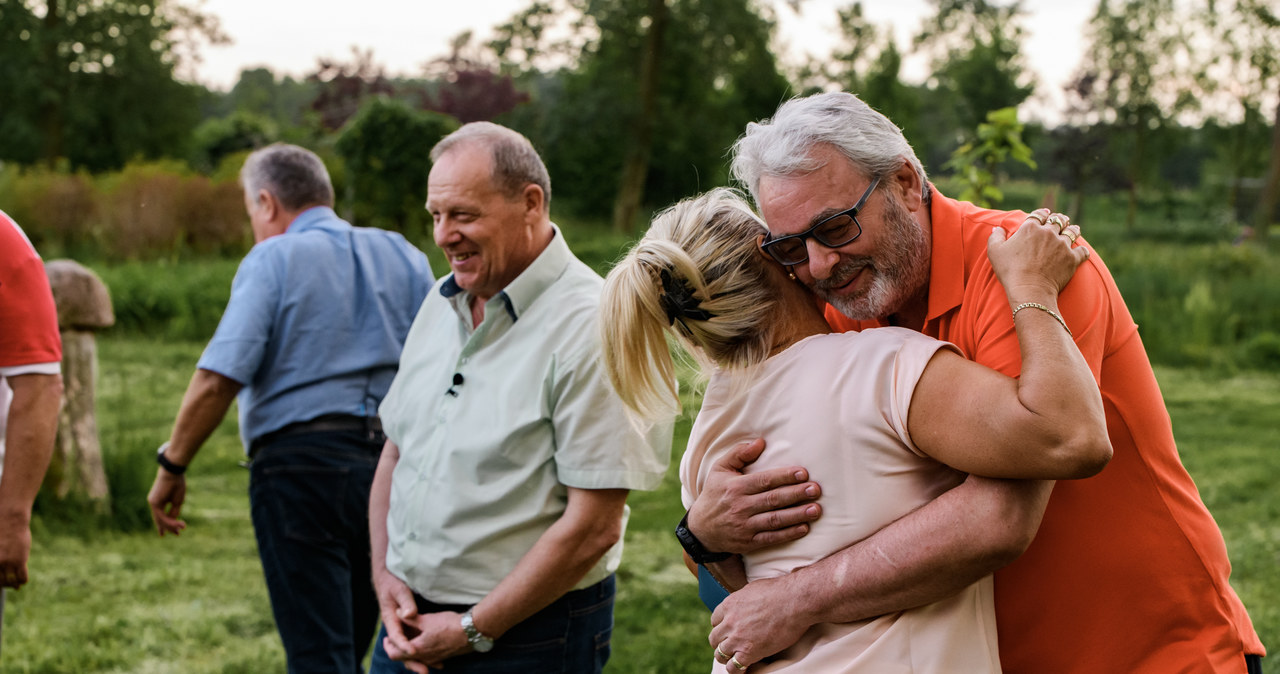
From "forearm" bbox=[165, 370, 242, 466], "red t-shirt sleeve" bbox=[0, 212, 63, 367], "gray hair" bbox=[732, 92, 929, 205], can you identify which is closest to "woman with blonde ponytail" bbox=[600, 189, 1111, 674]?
"gray hair" bbox=[732, 92, 929, 205]

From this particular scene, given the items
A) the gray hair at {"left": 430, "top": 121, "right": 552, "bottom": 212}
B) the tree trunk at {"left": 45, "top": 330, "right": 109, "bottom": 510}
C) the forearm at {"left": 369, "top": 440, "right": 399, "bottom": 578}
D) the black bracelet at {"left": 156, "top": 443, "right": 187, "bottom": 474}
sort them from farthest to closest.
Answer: the tree trunk at {"left": 45, "top": 330, "right": 109, "bottom": 510} → the black bracelet at {"left": 156, "top": 443, "right": 187, "bottom": 474} → the forearm at {"left": 369, "top": 440, "right": 399, "bottom": 578} → the gray hair at {"left": 430, "top": 121, "right": 552, "bottom": 212}

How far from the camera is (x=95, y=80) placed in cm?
2911

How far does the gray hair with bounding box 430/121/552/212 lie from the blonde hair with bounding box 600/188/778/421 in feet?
3.32

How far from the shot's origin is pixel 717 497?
1760 millimetres

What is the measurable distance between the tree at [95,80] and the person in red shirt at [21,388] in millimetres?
26265

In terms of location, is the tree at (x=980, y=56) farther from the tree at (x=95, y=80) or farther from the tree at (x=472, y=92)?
the tree at (x=95, y=80)

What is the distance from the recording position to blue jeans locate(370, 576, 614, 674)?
266 cm

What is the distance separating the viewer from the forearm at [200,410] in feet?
11.8

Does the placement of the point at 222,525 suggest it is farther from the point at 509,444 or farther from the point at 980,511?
the point at 980,511

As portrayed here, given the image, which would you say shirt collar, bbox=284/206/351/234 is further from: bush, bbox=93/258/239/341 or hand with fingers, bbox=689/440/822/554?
bush, bbox=93/258/239/341

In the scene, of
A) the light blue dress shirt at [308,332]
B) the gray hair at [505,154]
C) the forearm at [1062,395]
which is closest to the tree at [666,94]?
the light blue dress shirt at [308,332]

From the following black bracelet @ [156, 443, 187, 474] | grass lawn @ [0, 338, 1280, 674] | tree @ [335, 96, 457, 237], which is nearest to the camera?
black bracelet @ [156, 443, 187, 474]

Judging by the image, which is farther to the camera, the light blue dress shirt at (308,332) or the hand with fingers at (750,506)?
the light blue dress shirt at (308,332)

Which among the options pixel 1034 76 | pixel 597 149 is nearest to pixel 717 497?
pixel 597 149
